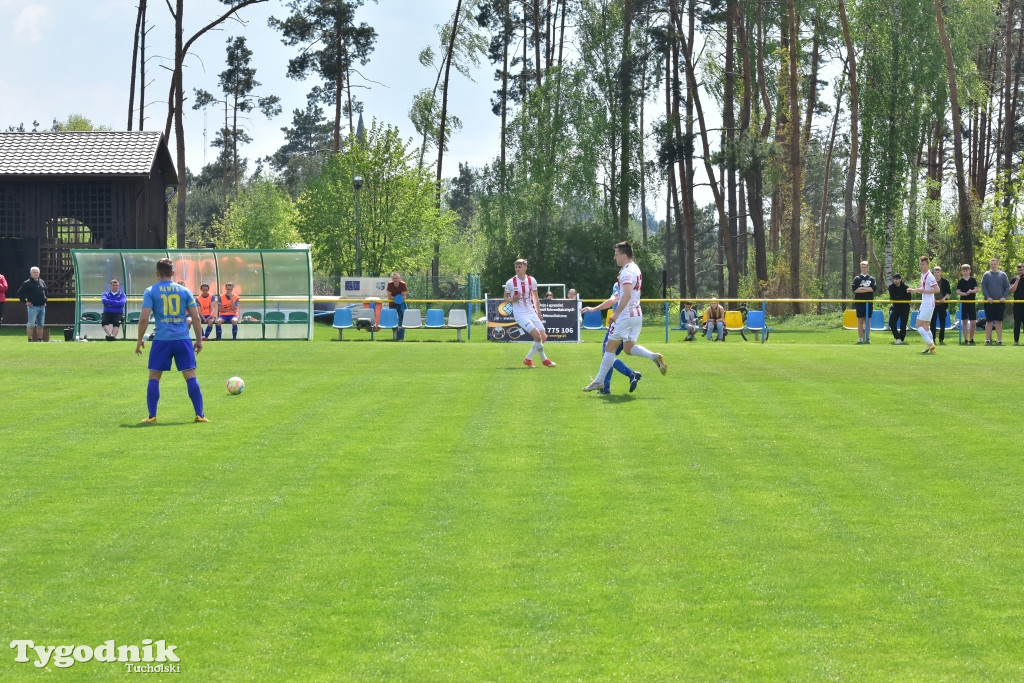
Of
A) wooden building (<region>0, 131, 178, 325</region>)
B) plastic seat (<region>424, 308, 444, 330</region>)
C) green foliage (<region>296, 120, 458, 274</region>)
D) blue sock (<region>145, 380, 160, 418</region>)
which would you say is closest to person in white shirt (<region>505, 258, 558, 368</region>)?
blue sock (<region>145, 380, 160, 418</region>)

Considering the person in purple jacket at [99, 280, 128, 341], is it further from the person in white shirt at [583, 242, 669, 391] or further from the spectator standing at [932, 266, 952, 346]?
the spectator standing at [932, 266, 952, 346]

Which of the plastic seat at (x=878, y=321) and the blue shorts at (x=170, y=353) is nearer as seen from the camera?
the blue shorts at (x=170, y=353)

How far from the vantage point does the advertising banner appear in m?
30.7

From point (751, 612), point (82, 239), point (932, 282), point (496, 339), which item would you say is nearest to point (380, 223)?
point (82, 239)

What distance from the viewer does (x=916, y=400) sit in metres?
15.1

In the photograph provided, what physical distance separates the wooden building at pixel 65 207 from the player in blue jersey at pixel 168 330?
30465mm

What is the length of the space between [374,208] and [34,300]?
99.8ft

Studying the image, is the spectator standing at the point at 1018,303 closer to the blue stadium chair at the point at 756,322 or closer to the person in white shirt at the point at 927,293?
the person in white shirt at the point at 927,293

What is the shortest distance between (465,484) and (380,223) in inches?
1995

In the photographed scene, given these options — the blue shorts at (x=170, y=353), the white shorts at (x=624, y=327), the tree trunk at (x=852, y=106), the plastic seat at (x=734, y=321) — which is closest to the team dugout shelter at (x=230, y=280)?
the plastic seat at (x=734, y=321)

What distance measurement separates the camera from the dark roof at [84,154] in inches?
1666

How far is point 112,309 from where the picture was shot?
31125mm

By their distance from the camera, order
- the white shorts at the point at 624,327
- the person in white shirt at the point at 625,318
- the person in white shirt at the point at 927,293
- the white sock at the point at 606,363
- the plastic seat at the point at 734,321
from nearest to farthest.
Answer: the person in white shirt at the point at 625,318, the white shorts at the point at 624,327, the white sock at the point at 606,363, the person in white shirt at the point at 927,293, the plastic seat at the point at 734,321

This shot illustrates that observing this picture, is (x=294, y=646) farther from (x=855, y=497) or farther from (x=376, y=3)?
Answer: (x=376, y=3)
